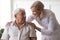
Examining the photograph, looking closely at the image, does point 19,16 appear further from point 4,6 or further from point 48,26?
point 4,6

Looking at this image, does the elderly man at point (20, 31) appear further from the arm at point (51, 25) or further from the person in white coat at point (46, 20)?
the arm at point (51, 25)

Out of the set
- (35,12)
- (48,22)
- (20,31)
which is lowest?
(20,31)

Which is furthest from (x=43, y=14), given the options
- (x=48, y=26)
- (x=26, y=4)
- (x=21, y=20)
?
(x=26, y=4)

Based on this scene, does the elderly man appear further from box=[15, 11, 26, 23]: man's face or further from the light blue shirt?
the light blue shirt

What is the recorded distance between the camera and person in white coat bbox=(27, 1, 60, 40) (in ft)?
7.04

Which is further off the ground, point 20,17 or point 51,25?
point 20,17

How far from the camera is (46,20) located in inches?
88.9

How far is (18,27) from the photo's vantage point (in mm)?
2109

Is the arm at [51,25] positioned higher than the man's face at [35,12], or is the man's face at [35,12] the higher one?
the man's face at [35,12]

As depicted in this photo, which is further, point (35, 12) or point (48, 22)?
point (48, 22)

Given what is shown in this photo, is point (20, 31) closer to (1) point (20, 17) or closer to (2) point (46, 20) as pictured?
(1) point (20, 17)

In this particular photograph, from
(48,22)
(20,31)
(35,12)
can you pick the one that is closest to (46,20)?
(48,22)

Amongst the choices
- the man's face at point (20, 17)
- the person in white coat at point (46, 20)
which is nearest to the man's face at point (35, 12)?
the person in white coat at point (46, 20)

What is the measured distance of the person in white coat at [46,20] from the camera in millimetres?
2145
